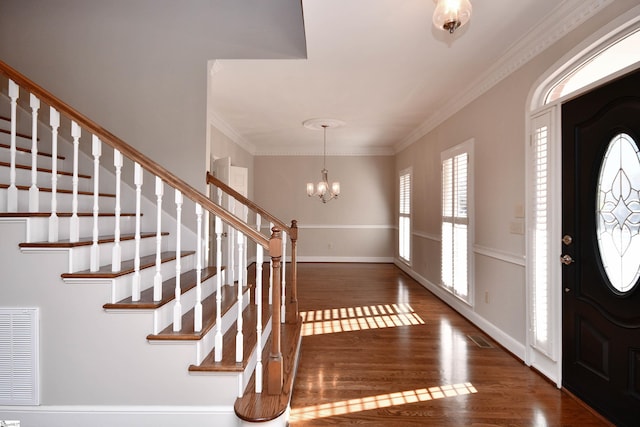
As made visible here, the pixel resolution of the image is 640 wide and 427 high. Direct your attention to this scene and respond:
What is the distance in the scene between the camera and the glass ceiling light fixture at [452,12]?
5.34ft

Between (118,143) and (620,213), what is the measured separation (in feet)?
10.3

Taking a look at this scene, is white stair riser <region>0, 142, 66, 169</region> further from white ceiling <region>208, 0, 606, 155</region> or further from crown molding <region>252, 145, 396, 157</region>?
crown molding <region>252, 145, 396, 157</region>

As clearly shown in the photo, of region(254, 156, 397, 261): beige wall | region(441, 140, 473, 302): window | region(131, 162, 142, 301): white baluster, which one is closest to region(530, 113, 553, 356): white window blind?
region(441, 140, 473, 302): window

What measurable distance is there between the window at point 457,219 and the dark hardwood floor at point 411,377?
461 millimetres

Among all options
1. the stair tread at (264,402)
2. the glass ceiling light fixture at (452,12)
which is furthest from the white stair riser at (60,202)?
the glass ceiling light fixture at (452,12)

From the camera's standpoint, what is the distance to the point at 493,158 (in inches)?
134

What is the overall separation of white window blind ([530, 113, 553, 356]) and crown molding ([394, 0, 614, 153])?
1.93 ft

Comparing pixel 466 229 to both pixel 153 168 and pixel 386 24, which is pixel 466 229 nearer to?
pixel 386 24

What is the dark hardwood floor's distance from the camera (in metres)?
2.15

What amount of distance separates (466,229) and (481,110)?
4.54 feet

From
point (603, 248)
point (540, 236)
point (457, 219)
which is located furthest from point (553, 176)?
point (457, 219)

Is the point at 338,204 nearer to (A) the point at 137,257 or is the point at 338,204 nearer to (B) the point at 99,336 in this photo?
(A) the point at 137,257

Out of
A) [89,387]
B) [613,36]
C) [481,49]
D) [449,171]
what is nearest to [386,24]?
[481,49]

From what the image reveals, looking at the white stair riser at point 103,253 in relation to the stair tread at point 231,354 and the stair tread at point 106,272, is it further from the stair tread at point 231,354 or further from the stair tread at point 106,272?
the stair tread at point 231,354
